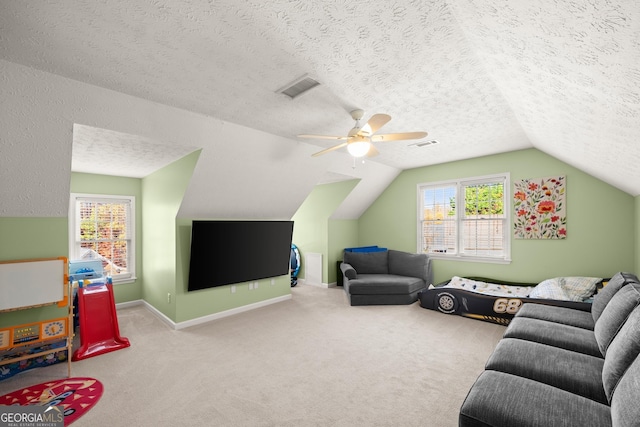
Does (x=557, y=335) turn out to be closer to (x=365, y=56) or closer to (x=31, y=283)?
(x=365, y=56)

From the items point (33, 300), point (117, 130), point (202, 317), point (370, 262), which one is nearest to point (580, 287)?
point (370, 262)

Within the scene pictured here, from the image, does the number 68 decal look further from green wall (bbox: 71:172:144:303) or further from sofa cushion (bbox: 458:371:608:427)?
green wall (bbox: 71:172:144:303)

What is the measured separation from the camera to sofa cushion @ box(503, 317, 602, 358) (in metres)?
2.28

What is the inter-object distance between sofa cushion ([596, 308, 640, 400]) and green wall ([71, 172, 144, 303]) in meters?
6.11

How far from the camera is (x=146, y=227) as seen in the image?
5.13 m

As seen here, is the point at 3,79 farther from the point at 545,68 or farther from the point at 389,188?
the point at 389,188

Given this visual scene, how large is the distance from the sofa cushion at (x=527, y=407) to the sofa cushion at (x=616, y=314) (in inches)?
32.0

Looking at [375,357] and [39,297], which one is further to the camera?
[375,357]

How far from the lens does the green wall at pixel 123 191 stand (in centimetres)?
477

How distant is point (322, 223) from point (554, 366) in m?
4.96

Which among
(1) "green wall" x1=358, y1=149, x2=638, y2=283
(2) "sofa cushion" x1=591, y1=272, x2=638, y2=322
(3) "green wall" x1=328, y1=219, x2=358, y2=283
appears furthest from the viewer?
(3) "green wall" x1=328, y1=219, x2=358, y2=283

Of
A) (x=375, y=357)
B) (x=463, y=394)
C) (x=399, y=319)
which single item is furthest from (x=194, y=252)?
(x=463, y=394)

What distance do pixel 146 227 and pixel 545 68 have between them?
18.9 ft

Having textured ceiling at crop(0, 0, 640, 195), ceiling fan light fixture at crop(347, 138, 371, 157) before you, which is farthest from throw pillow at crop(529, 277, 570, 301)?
ceiling fan light fixture at crop(347, 138, 371, 157)
